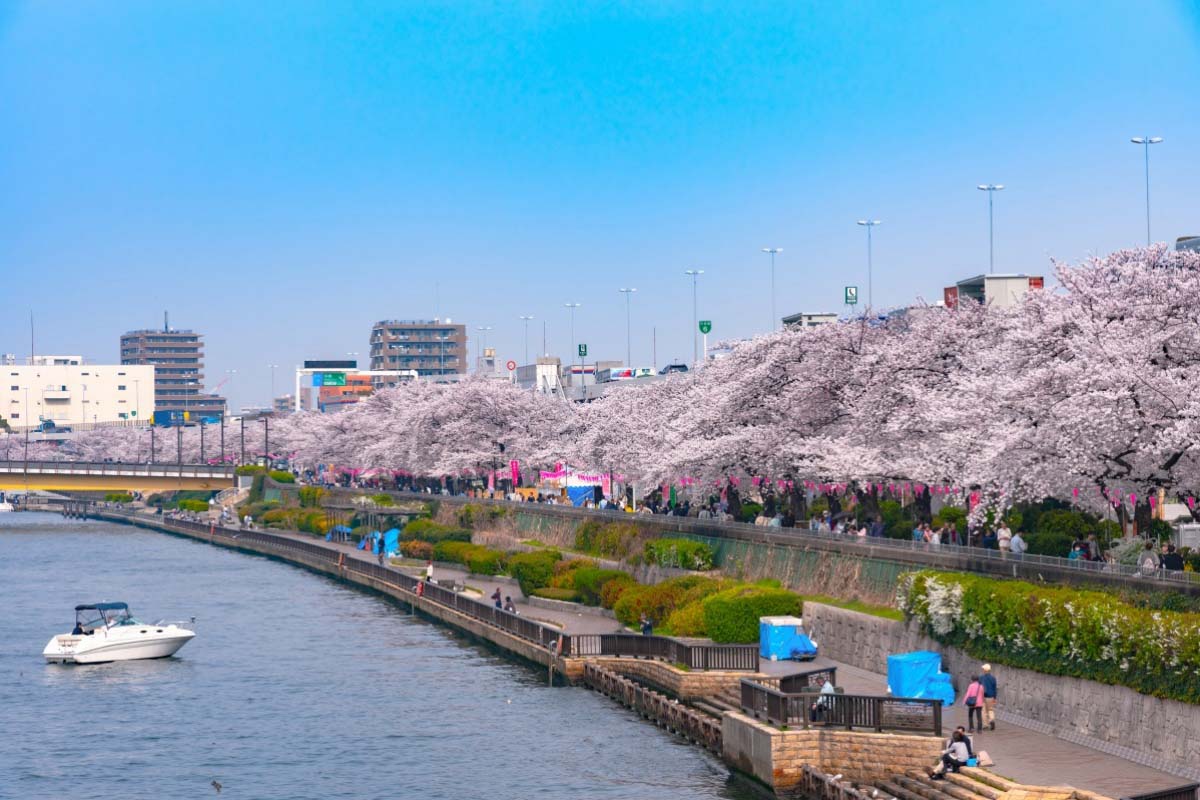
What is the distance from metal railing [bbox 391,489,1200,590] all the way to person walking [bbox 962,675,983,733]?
14.3 feet

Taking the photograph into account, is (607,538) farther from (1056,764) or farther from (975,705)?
(1056,764)

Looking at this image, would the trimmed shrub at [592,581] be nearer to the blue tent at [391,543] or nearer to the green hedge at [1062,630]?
the green hedge at [1062,630]

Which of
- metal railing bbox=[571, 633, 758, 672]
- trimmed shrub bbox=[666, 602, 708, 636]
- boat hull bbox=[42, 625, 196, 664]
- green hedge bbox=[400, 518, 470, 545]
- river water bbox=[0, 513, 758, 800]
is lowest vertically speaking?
river water bbox=[0, 513, 758, 800]

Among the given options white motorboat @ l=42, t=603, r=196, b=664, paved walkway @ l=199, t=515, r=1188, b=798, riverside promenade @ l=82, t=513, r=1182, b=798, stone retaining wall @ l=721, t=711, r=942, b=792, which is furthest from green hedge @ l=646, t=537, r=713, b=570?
stone retaining wall @ l=721, t=711, r=942, b=792

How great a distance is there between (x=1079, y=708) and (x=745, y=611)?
61.6 ft

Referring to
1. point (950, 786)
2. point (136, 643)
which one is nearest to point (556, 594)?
point (136, 643)

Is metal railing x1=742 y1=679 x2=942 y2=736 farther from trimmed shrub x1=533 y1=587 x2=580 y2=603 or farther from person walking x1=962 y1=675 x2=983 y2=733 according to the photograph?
trimmed shrub x1=533 y1=587 x2=580 y2=603

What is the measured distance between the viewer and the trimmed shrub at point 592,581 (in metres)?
76.2

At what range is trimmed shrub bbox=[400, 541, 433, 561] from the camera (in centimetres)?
11475

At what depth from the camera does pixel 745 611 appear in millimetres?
57875

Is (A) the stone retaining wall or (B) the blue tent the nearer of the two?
(A) the stone retaining wall

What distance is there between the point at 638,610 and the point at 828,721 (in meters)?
25.9

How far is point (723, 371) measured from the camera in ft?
282

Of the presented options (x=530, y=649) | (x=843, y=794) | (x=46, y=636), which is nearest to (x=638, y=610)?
(x=530, y=649)
